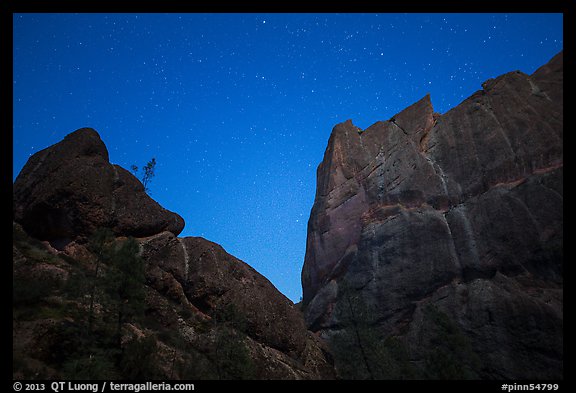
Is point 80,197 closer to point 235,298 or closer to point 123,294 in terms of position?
point 123,294

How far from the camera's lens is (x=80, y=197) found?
35.2 m

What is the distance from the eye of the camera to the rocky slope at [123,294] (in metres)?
23.6

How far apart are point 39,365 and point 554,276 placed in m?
46.8

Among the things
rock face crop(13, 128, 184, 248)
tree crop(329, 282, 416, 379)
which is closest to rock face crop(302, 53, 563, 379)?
tree crop(329, 282, 416, 379)

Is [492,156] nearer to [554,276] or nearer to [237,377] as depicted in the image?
[554,276]

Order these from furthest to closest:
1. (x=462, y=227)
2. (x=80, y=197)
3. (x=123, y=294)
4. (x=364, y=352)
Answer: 1. (x=462, y=227)
2. (x=364, y=352)
3. (x=80, y=197)
4. (x=123, y=294)

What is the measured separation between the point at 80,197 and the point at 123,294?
47.5ft

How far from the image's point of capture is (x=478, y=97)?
53.5 metres

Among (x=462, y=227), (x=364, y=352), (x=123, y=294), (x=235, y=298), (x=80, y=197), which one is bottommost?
(x=364, y=352)

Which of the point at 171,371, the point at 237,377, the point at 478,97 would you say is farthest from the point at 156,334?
the point at 478,97

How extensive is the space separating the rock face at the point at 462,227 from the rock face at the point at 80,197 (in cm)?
2777

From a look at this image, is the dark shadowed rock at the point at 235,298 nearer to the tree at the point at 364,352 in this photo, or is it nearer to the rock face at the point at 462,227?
the tree at the point at 364,352

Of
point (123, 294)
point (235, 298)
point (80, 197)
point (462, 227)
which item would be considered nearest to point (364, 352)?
point (235, 298)
